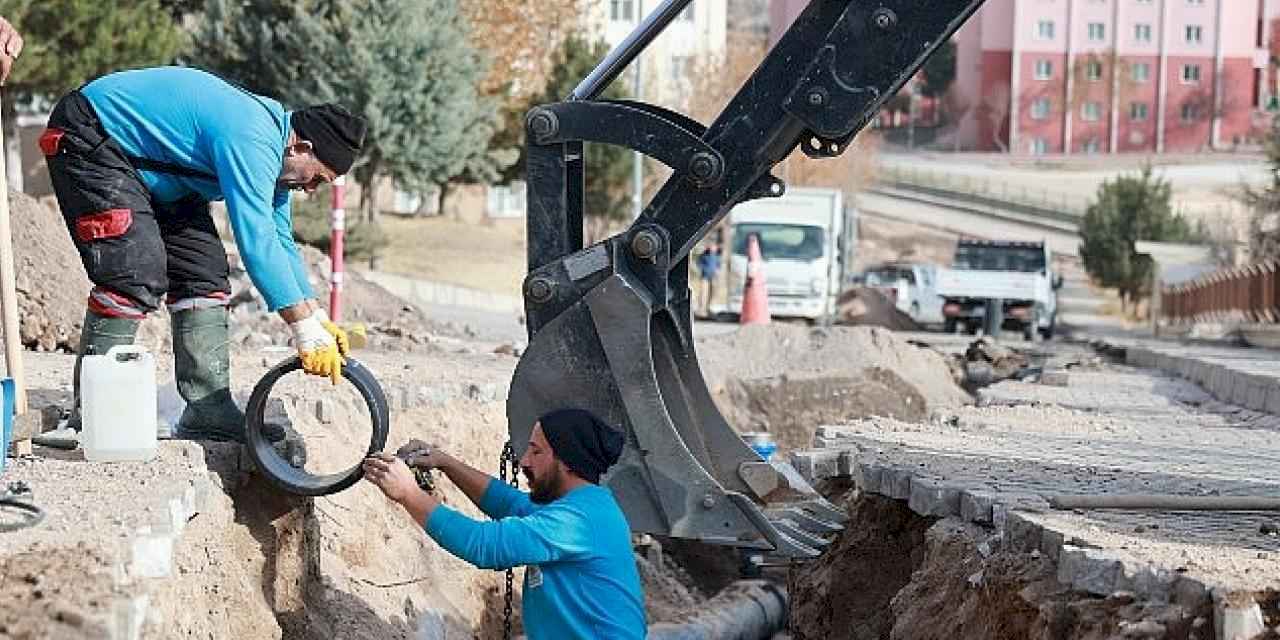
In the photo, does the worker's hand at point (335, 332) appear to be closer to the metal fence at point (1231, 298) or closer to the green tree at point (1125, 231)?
the metal fence at point (1231, 298)

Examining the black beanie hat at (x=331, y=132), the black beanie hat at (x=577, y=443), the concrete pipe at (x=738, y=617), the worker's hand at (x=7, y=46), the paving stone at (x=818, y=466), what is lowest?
the concrete pipe at (x=738, y=617)

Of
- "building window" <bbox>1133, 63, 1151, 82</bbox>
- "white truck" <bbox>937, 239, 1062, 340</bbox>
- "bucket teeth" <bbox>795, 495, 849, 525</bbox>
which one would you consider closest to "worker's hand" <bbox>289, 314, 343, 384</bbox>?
"bucket teeth" <bbox>795, 495, 849, 525</bbox>

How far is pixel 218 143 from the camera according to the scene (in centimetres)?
696

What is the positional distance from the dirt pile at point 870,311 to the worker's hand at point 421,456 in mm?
31367

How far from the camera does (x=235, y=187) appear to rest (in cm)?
687

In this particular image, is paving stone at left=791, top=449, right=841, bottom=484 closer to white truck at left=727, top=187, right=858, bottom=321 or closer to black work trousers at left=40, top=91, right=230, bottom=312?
black work trousers at left=40, top=91, right=230, bottom=312

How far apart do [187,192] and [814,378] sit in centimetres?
1323

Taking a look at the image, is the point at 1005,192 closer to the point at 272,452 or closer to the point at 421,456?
the point at 272,452

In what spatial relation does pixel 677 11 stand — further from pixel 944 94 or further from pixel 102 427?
pixel 944 94

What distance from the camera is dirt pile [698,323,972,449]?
64.0 feet

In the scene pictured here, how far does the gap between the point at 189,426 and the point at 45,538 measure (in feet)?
6.81

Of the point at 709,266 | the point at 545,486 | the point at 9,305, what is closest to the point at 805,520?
the point at 545,486

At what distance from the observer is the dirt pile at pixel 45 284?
509 inches

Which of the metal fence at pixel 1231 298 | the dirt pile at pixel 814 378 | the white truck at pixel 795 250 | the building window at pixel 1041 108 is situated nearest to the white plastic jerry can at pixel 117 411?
the dirt pile at pixel 814 378
